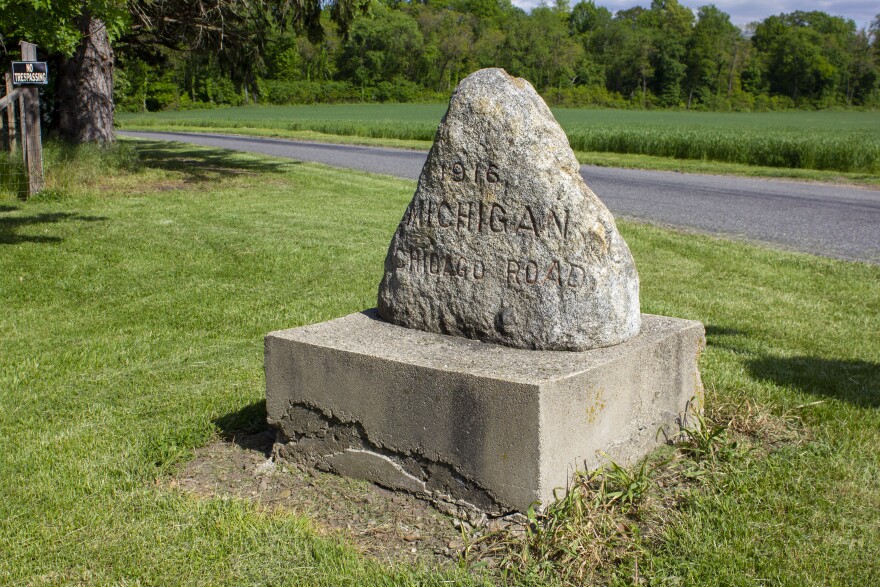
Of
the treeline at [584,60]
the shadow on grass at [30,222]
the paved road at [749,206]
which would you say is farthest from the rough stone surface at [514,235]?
the treeline at [584,60]

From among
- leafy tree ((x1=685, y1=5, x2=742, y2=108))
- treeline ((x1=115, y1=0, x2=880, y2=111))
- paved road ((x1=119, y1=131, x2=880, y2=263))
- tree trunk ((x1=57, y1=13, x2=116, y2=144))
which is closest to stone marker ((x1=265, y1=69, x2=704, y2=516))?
paved road ((x1=119, y1=131, x2=880, y2=263))

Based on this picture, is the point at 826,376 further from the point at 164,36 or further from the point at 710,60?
the point at 710,60

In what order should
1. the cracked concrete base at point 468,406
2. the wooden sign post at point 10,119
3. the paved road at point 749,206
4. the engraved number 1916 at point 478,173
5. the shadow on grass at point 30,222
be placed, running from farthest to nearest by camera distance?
the wooden sign post at point 10,119
the paved road at point 749,206
the shadow on grass at point 30,222
the engraved number 1916 at point 478,173
the cracked concrete base at point 468,406

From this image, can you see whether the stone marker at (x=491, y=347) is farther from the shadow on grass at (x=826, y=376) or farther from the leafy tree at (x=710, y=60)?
the leafy tree at (x=710, y=60)

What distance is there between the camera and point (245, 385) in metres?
5.03

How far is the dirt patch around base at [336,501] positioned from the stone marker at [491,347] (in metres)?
0.09

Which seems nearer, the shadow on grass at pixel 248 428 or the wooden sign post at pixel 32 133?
the shadow on grass at pixel 248 428

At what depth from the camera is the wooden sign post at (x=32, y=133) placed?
12070 millimetres

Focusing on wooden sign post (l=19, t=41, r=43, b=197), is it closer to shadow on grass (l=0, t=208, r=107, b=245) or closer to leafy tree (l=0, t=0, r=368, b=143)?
leafy tree (l=0, t=0, r=368, b=143)

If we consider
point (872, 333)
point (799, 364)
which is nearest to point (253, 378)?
point (799, 364)

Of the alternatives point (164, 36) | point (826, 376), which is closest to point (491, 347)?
point (826, 376)

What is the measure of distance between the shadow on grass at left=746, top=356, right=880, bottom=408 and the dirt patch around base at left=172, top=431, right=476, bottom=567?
101 inches

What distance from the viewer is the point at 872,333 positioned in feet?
20.0

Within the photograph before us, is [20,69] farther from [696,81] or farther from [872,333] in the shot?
[696,81]
